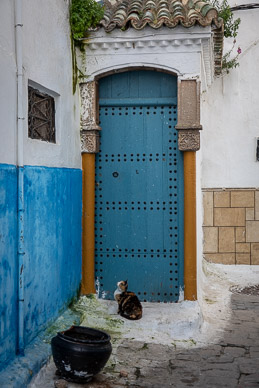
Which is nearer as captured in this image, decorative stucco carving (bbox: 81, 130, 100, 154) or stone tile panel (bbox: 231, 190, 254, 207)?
decorative stucco carving (bbox: 81, 130, 100, 154)

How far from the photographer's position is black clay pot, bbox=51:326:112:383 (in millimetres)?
4707

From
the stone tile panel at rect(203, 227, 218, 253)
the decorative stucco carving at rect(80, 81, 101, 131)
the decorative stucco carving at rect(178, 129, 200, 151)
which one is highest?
the decorative stucco carving at rect(80, 81, 101, 131)

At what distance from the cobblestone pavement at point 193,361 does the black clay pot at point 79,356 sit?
4.8 inches

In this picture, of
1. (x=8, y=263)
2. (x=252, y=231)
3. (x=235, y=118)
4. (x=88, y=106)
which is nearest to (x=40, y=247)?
(x=8, y=263)

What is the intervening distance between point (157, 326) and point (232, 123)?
218 inches

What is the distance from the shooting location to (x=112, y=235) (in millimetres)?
7484

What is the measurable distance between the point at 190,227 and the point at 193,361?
2021mm

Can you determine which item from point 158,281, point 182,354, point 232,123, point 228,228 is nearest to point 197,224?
point 158,281

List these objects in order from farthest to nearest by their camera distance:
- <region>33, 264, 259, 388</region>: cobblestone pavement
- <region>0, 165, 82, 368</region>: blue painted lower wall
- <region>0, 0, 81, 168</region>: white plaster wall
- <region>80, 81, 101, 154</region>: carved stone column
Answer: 1. <region>80, 81, 101, 154</region>: carved stone column
2. <region>33, 264, 259, 388</region>: cobblestone pavement
3. <region>0, 0, 81, 168</region>: white plaster wall
4. <region>0, 165, 82, 368</region>: blue painted lower wall

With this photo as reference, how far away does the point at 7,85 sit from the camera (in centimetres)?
480

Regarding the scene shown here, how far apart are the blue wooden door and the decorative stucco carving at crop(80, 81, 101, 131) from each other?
199mm

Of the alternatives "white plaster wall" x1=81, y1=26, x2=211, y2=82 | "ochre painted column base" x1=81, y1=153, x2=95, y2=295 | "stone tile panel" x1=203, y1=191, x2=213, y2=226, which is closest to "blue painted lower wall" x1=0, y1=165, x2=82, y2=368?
"ochre painted column base" x1=81, y1=153, x2=95, y2=295

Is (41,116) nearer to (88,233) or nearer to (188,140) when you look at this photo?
(88,233)

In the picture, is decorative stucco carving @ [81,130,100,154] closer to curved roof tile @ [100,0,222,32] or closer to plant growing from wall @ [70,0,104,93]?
plant growing from wall @ [70,0,104,93]
